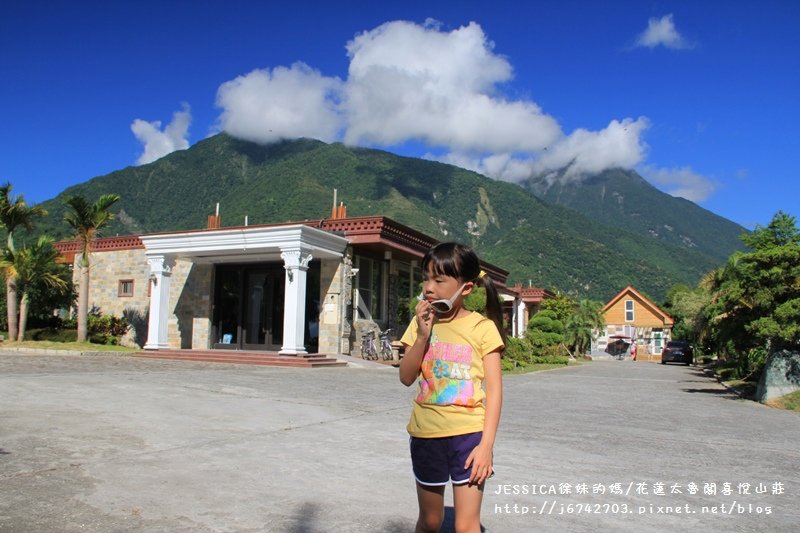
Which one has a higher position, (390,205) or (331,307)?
(390,205)

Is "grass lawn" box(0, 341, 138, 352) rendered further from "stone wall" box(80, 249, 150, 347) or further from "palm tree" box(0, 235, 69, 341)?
"stone wall" box(80, 249, 150, 347)

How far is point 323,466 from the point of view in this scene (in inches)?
188

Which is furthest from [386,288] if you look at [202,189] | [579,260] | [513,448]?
[202,189]

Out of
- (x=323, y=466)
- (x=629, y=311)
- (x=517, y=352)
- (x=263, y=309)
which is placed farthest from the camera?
(x=629, y=311)

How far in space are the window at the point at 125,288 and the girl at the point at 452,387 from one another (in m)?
22.1

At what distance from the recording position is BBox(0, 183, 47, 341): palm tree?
1998 cm

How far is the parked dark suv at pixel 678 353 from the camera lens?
131ft

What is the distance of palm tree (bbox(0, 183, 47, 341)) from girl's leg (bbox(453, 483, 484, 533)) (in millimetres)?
21232

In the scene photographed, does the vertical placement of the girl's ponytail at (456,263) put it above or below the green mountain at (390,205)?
below

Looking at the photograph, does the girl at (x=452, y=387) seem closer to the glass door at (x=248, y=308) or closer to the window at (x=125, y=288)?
the glass door at (x=248, y=308)

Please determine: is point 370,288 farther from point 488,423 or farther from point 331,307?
point 488,423

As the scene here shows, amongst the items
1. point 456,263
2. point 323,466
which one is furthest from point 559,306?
point 456,263

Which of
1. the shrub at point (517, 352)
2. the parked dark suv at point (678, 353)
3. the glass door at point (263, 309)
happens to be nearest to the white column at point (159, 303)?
the glass door at point (263, 309)

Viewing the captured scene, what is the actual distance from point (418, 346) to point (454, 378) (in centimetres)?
19
